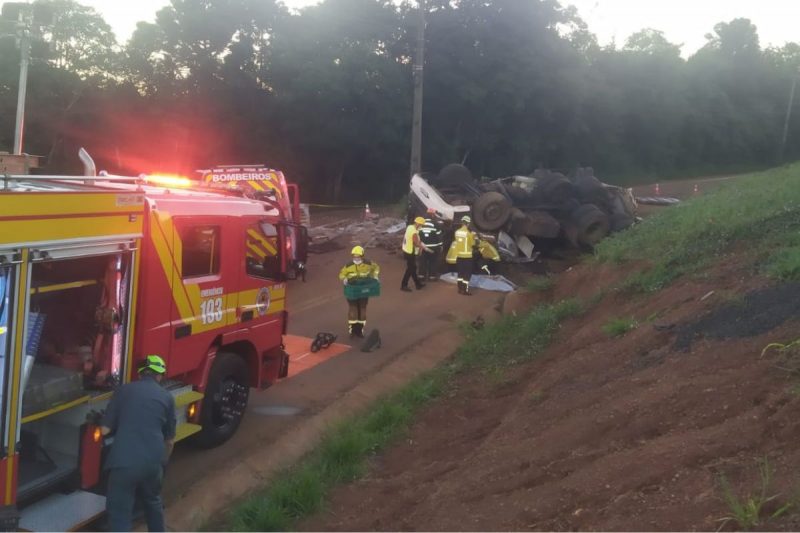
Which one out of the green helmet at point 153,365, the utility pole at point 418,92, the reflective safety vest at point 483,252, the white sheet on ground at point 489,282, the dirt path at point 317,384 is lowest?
the dirt path at point 317,384

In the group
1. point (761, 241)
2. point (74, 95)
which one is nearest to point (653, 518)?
point (761, 241)

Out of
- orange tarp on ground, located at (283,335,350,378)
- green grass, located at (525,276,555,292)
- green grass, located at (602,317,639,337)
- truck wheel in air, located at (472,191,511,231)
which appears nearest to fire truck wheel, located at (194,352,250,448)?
orange tarp on ground, located at (283,335,350,378)

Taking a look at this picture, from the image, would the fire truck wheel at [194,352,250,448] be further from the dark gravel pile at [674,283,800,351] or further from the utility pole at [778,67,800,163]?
the utility pole at [778,67,800,163]

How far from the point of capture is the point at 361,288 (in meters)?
10.9

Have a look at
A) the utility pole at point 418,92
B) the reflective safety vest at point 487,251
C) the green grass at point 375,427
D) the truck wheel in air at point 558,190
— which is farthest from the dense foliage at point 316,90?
the green grass at point 375,427

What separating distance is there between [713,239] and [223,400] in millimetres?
7580

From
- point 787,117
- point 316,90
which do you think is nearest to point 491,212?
point 316,90

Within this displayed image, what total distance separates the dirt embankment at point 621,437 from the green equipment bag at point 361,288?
9.34ft

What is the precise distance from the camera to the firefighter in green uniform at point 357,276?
10.9 metres

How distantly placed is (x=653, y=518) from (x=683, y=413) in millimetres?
1498

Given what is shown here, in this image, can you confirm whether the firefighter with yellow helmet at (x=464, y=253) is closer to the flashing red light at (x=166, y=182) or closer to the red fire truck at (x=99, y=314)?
the red fire truck at (x=99, y=314)

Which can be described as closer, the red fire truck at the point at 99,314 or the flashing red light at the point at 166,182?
the red fire truck at the point at 99,314

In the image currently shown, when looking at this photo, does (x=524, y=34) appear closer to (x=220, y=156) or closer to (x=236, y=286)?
(x=220, y=156)

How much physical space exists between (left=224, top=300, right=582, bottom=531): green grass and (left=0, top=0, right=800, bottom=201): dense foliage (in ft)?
72.8
